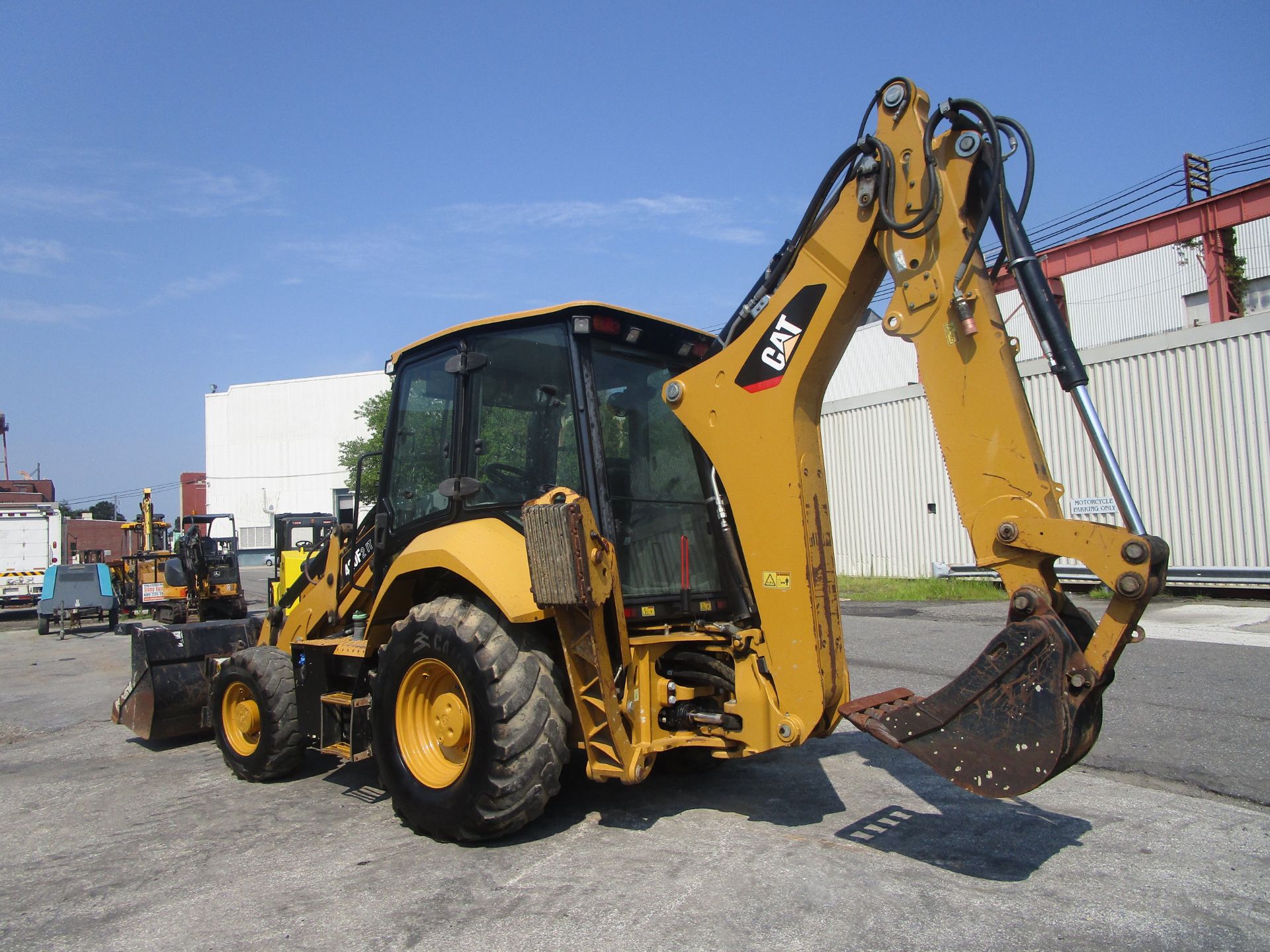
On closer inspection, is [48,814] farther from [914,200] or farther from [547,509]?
[914,200]

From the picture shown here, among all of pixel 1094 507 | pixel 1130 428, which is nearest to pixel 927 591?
pixel 1094 507

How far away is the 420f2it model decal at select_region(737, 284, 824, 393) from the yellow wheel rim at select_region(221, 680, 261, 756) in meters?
3.83

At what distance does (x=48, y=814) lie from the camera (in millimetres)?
5457

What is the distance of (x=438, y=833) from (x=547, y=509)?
1673 millimetres

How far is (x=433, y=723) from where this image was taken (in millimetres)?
4805

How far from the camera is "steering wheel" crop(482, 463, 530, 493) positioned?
15.8 feet

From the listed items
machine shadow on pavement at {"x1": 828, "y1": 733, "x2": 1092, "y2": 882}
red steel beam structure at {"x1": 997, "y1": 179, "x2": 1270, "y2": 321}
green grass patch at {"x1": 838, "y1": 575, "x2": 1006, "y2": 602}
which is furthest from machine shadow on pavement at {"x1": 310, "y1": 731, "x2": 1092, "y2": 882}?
red steel beam structure at {"x1": 997, "y1": 179, "x2": 1270, "y2": 321}

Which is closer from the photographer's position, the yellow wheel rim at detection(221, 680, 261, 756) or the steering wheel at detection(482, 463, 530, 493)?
the steering wheel at detection(482, 463, 530, 493)

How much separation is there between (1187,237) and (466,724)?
22.9 meters

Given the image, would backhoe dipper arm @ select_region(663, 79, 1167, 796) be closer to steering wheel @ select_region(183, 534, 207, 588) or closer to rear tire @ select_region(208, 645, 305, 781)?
rear tire @ select_region(208, 645, 305, 781)

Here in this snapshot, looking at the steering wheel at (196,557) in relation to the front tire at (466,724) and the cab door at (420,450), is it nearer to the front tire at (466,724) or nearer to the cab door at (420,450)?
the cab door at (420,450)

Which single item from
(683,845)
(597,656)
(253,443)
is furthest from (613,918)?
(253,443)

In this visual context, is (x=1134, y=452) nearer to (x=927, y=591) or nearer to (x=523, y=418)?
(x=927, y=591)

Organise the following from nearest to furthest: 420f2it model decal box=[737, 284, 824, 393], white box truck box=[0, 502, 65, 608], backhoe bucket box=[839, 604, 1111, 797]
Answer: backhoe bucket box=[839, 604, 1111, 797] → 420f2it model decal box=[737, 284, 824, 393] → white box truck box=[0, 502, 65, 608]
